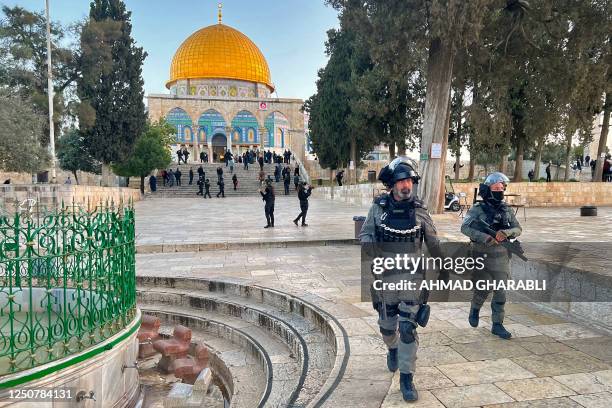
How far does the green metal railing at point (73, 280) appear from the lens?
3.44 metres

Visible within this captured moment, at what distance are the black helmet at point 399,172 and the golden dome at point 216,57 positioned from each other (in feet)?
181

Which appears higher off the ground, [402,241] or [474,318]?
[402,241]

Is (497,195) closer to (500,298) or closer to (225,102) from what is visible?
(500,298)

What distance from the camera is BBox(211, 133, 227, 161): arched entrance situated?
55.8 m

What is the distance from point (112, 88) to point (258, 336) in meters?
25.4

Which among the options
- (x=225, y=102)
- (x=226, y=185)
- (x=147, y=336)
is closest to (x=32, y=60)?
(x=226, y=185)

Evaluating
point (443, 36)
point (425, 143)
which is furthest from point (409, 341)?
point (425, 143)

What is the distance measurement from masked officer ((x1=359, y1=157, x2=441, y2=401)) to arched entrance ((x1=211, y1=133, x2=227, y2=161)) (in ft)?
175

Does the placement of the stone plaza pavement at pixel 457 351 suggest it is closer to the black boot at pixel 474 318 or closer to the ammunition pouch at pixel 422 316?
the black boot at pixel 474 318

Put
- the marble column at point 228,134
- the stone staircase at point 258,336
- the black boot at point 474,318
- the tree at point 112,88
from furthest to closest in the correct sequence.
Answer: the marble column at point 228,134 < the tree at point 112,88 < the black boot at point 474,318 < the stone staircase at point 258,336

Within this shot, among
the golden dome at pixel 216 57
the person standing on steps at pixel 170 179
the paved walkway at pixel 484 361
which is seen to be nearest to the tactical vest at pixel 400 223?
the paved walkway at pixel 484 361

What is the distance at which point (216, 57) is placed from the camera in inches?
2162

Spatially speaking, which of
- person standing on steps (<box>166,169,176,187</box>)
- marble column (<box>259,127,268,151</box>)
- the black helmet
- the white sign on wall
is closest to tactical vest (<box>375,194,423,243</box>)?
the black helmet

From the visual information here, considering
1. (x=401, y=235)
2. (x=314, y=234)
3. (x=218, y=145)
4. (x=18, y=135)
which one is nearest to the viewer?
(x=401, y=235)
